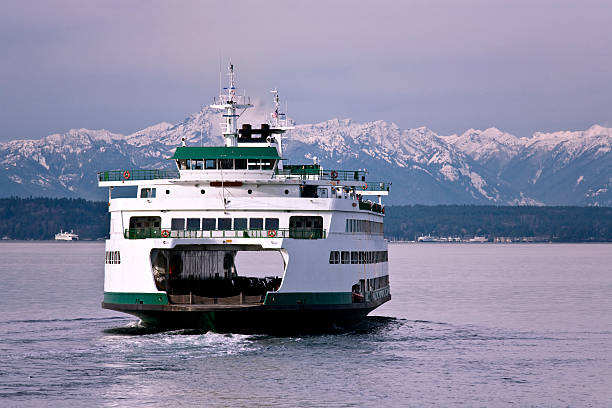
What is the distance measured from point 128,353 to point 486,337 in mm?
20934

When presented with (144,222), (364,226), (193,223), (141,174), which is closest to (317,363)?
(193,223)

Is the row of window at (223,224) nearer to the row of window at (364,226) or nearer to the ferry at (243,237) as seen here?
the ferry at (243,237)

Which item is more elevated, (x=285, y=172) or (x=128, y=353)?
(x=285, y=172)

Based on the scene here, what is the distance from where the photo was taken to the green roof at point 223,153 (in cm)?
5141

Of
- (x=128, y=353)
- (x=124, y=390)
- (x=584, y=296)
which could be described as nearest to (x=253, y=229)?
(x=128, y=353)

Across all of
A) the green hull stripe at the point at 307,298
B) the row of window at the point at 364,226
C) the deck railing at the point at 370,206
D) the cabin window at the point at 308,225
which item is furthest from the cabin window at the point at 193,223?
the deck railing at the point at 370,206

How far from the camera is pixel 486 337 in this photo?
57.1m

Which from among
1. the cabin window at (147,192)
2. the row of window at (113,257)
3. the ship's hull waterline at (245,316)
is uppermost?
the cabin window at (147,192)

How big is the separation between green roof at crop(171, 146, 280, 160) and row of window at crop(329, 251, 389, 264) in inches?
238

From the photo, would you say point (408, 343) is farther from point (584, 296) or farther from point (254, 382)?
point (584, 296)

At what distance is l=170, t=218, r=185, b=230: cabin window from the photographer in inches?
1943

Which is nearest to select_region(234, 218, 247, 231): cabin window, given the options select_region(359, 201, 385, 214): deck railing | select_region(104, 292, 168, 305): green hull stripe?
select_region(104, 292, 168, 305): green hull stripe

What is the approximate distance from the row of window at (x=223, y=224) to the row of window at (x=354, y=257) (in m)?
3.12

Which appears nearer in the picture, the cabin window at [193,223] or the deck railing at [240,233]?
the deck railing at [240,233]
